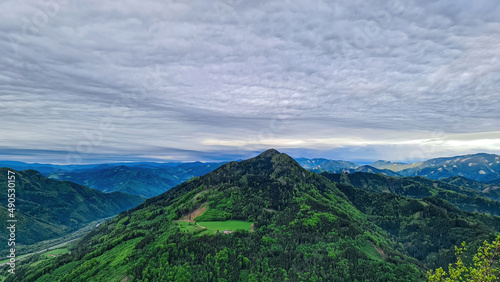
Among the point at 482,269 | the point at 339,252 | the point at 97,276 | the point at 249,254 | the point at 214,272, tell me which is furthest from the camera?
the point at 339,252

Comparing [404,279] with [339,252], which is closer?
[404,279]

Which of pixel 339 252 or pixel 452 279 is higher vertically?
pixel 452 279

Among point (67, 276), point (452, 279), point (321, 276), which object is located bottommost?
point (67, 276)

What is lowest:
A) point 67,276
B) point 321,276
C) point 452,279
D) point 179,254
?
point 67,276

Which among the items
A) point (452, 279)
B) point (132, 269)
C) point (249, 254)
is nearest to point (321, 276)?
point (249, 254)

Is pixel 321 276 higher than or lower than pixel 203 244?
lower

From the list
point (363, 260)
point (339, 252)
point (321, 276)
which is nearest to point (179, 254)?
point (321, 276)

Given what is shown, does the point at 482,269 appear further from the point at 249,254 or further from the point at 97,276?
the point at 97,276

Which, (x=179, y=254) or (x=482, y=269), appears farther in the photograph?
(x=179, y=254)

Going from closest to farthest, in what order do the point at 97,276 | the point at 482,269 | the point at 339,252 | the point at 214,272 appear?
Answer: the point at 482,269
the point at 214,272
the point at 97,276
the point at 339,252

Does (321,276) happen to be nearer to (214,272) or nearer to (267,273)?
(267,273)
